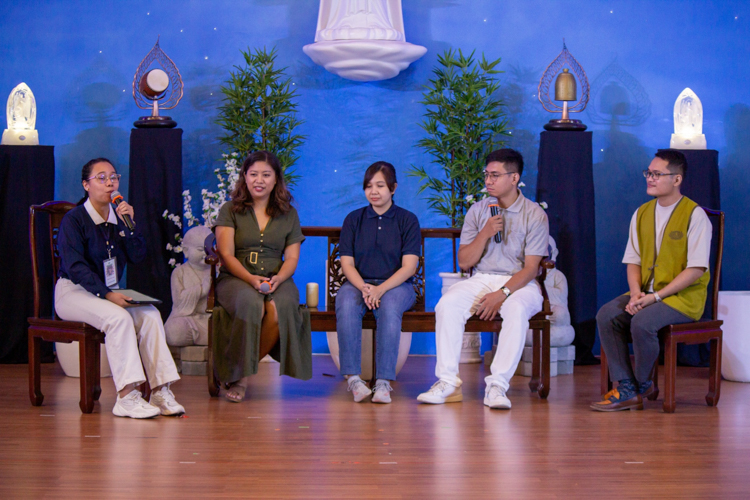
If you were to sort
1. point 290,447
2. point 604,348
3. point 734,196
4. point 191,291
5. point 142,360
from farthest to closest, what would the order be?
point 734,196 → point 191,291 → point 604,348 → point 142,360 → point 290,447

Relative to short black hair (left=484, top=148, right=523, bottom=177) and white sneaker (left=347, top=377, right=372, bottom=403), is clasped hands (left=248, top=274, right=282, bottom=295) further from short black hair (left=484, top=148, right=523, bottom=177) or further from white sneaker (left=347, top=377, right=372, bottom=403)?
short black hair (left=484, top=148, right=523, bottom=177)

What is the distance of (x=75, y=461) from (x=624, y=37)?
174 inches

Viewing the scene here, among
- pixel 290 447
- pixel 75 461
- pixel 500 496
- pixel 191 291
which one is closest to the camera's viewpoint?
pixel 500 496

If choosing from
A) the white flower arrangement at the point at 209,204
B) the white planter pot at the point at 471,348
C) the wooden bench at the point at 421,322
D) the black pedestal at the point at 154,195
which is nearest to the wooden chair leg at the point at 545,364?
the wooden bench at the point at 421,322

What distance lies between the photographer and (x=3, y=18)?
532cm

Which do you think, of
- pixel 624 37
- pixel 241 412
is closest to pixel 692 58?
pixel 624 37

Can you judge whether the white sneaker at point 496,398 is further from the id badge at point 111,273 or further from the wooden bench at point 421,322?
the id badge at point 111,273

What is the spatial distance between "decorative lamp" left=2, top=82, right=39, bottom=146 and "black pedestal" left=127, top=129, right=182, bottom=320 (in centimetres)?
62

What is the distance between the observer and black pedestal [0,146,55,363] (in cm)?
462

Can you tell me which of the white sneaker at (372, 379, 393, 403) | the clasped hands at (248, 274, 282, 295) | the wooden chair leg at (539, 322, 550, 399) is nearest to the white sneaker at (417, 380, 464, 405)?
the white sneaker at (372, 379, 393, 403)

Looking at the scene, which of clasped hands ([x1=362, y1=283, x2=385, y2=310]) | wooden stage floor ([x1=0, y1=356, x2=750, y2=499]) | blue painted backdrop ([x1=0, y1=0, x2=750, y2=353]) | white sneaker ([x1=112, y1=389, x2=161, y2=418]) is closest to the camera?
wooden stage floor ([x1=0, y1=356, x2=750, y2=499])

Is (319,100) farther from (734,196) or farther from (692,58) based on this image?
(734,196)

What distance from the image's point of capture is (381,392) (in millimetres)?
3588

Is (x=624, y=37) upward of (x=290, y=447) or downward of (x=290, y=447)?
upward
